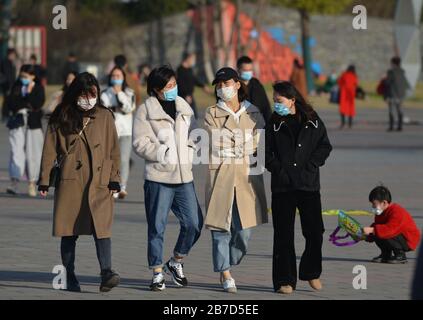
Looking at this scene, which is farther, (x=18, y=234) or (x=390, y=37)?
(x=390, y=37)

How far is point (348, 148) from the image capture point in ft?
87.1

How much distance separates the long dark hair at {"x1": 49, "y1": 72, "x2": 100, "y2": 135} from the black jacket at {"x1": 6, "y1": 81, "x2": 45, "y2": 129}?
6.82 m

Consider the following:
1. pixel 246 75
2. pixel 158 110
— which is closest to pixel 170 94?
pixel 158 110

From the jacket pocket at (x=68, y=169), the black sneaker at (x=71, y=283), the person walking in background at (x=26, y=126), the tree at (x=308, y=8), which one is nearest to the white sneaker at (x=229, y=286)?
the black sneaker at (x=71, y=283)

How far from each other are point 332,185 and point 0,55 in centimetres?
2846

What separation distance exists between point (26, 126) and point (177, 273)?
7.28 meters

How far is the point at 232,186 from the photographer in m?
10.2

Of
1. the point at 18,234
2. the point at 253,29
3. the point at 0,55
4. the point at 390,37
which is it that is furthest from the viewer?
the point at 390,37

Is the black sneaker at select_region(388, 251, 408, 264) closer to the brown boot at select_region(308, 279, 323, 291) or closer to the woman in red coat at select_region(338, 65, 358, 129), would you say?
the brown boot at select_region(308, 279, 323, 291)

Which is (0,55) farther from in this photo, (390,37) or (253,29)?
(390,37)

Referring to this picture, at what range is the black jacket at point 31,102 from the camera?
1703 cm

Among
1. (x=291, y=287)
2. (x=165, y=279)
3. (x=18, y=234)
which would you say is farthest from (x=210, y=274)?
(x=18, y=234)

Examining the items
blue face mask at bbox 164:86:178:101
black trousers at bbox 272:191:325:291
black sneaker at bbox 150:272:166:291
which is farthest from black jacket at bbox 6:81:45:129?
black trousers at bbox 272:191:325:291

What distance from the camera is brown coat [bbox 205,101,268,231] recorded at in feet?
33.4
